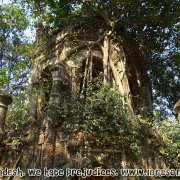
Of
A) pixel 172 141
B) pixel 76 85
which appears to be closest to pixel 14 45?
pixel 76 85

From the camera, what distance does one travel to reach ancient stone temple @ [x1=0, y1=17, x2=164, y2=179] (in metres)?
7.74

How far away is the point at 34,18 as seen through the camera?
10.4m

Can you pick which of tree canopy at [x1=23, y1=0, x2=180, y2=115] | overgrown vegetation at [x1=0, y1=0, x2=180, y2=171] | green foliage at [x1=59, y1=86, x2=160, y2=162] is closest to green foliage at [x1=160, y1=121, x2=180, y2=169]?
overgrown vegetation at [x1=0, y1=0, x2=180, y2=171]

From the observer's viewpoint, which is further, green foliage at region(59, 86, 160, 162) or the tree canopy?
the tree canopy

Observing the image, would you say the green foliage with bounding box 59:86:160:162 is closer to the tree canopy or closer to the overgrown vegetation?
the overgrown vegetation

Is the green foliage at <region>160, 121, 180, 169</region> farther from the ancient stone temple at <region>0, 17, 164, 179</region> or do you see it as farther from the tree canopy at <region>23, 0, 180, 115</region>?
the tree canopy at <region>23, 0, 180, 115</region>

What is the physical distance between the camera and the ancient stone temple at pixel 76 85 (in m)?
7.74

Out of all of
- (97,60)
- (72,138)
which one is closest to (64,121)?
(72,138)

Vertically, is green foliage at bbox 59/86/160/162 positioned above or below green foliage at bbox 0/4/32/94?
below

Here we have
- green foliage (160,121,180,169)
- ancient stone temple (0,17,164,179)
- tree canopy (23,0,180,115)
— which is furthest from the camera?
tree canopy (23,0,180,115)

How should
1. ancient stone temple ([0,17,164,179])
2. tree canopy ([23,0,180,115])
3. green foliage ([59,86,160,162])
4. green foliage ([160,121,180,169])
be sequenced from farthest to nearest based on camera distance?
tree canopy ([23,0,180,115]) → green foliage ([160,121,180,169]) → ancient stone temple ([0,17,164,179]) → green foliage ([59,86,160,162])

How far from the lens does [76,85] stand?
374 inches

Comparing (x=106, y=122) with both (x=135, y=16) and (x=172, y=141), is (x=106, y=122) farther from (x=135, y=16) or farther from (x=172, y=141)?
(x=135, y=16)

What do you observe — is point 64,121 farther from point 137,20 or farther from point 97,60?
point 137,20
